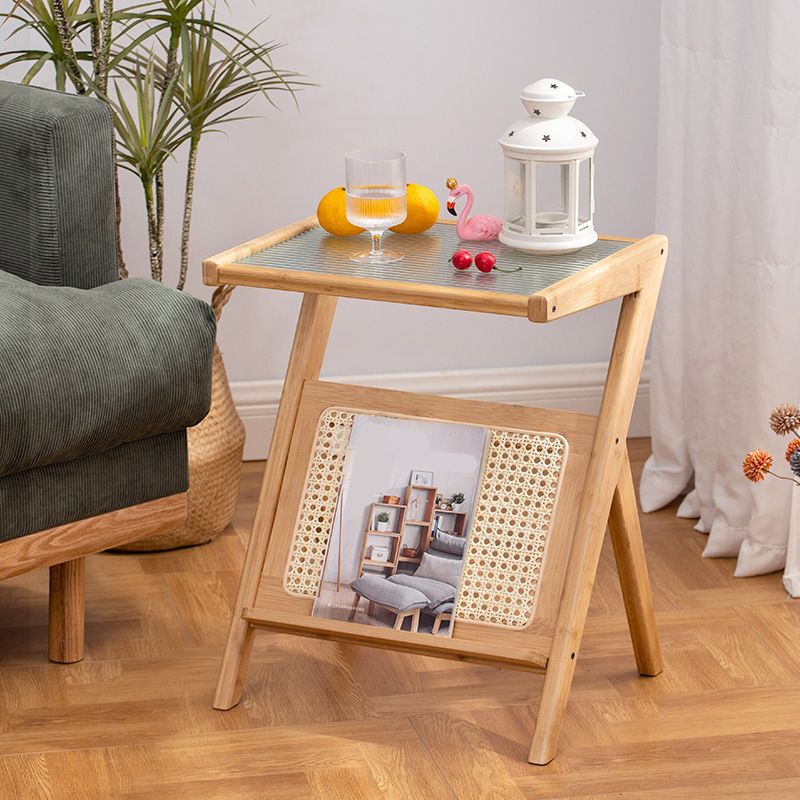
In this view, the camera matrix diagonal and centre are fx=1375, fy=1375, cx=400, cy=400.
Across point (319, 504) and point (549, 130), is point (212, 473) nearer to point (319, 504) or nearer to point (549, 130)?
point (319, 504)

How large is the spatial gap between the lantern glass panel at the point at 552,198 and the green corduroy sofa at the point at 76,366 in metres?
0.47

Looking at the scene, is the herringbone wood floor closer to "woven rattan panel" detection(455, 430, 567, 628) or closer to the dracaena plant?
"woven rattan panel" detection(455, 430, 567, 628)

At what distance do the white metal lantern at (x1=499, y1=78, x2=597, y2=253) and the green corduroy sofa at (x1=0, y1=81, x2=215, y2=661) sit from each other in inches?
18.0

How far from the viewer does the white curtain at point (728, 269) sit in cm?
221

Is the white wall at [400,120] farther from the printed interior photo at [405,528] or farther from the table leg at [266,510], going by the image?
the printed interior photo at [405,528]

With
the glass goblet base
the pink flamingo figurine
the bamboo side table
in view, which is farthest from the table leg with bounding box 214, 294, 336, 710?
the pink flamingo figurine

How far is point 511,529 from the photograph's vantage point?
1.81m

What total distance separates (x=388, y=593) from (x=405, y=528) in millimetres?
89

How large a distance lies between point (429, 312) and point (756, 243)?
0.81 m

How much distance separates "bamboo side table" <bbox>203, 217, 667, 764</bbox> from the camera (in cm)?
166


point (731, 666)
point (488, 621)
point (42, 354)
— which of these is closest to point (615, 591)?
point (731, 666)

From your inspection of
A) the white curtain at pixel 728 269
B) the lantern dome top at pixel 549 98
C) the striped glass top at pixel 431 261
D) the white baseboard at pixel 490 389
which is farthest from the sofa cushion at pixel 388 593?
the white baseboard at pixel 490 389

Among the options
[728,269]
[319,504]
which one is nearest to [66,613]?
[319,504]

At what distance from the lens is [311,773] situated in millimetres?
1737
